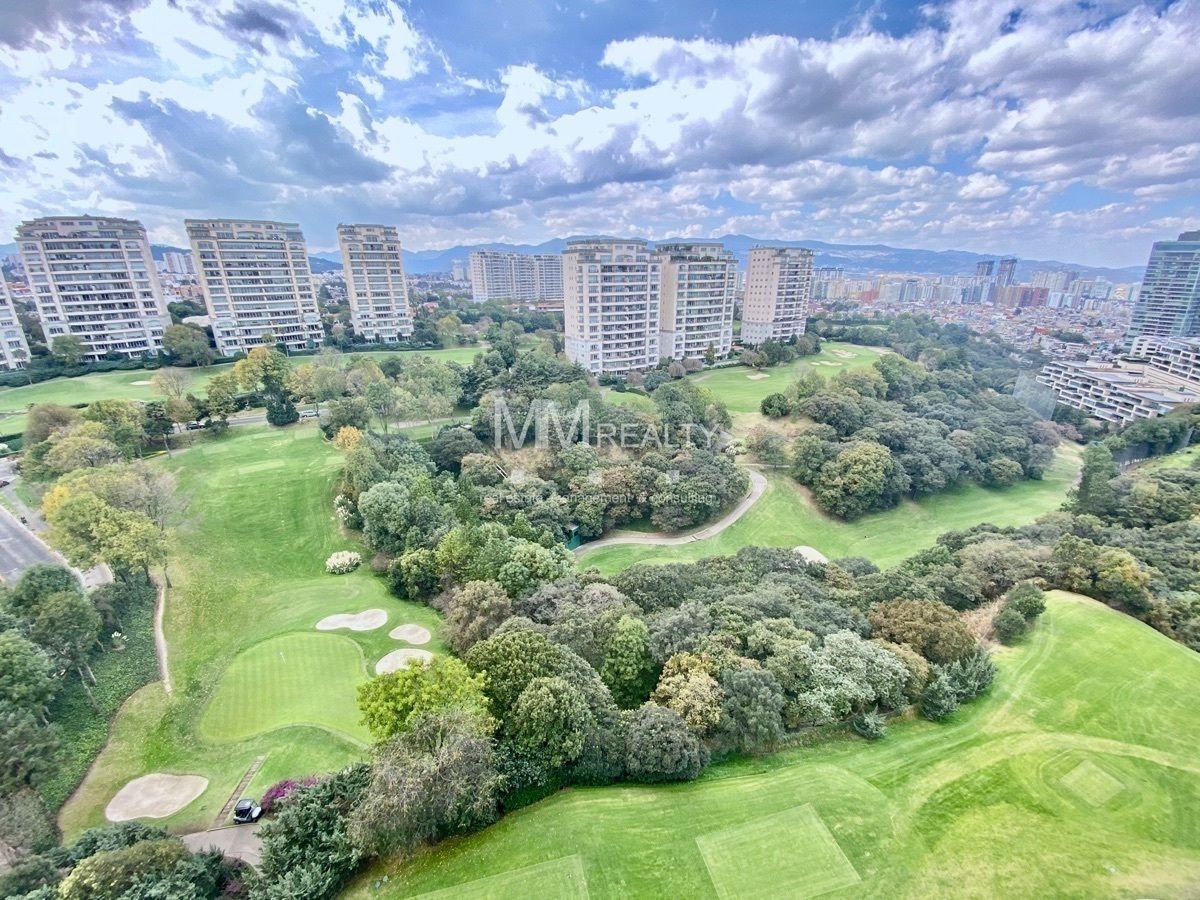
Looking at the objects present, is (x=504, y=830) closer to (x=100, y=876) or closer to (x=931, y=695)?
(x=100, y=876)

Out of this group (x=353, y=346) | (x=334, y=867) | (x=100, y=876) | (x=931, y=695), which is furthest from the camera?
(x=353, y=346)

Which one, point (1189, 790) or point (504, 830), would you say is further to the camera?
point (1189, 790)

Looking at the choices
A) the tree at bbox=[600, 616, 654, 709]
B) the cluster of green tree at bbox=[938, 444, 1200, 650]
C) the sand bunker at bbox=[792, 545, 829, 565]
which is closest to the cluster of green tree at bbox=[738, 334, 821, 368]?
the cluster of green tree at bbox=[938, 444, 1200, 650]

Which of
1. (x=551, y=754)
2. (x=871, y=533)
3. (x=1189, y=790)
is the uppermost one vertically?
(x=551, y=754)

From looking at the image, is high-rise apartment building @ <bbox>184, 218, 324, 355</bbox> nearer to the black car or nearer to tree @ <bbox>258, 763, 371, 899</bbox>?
the black car

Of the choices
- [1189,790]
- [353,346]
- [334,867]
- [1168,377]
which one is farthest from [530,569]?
[1168,377]

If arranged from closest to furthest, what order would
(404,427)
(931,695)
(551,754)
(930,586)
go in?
(551,754) → (931,695) → (930,586) → (404,427)
